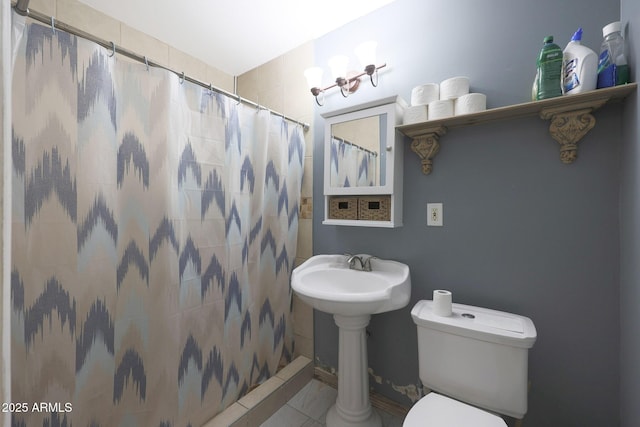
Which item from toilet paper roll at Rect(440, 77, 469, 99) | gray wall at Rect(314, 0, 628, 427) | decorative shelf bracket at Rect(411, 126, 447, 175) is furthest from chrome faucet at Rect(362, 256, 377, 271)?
toilet paper roll at Rect(440, 77, 469, 99)

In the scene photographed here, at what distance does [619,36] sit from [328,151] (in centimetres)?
122

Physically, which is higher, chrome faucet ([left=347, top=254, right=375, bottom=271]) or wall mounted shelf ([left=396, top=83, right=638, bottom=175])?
wall mounted shelf ([left=396, top=83, right=638, bottom=175])

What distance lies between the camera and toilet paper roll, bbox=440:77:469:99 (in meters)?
1.26

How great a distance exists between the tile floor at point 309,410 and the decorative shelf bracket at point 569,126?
1494mm

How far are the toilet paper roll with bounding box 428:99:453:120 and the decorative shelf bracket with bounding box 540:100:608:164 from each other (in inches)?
13.4

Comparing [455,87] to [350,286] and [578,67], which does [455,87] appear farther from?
[350,286]

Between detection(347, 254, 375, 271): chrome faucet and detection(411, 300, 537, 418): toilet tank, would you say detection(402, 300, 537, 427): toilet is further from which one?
detection(347, 254, 375, 271): chrome faucet

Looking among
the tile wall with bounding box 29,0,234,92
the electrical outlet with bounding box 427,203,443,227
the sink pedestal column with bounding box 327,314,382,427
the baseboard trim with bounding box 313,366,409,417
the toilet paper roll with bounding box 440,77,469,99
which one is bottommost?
the baseboard trim with bounding box 313,366,409,417

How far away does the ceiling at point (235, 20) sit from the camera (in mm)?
1562

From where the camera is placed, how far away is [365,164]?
4.99 ft

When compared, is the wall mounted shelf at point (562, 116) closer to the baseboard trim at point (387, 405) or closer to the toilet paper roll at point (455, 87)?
the toilet paper roll at point (455, 87)

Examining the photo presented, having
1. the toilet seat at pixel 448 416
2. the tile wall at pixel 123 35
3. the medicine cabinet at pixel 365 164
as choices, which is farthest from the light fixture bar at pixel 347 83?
the toilet seat at pixel 448 416

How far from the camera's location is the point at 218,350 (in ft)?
4.78

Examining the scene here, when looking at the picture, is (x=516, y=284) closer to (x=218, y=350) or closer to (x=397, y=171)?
(x=397, y=171)
